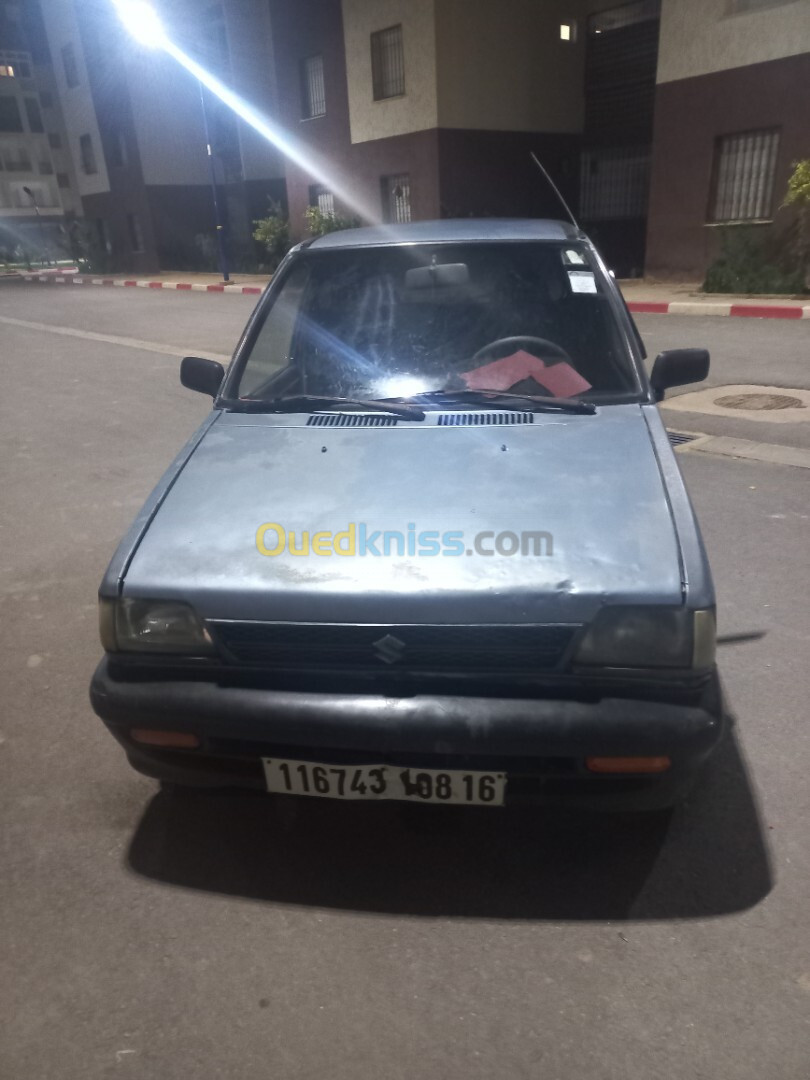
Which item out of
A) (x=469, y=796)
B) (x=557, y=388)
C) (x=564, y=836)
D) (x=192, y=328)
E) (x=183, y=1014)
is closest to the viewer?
(x=183, y=1014)

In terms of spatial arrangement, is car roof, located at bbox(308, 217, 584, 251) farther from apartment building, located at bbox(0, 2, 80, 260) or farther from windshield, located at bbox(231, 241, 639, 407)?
apartment building, located at bbox(0, 2, 80, 260)

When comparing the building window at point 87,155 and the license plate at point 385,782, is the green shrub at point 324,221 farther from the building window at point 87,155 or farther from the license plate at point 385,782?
the license plate at point 385,782

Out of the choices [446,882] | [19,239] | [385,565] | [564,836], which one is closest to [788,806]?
[564,836]

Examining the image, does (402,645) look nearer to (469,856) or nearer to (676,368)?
(469,856)

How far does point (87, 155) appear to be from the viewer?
3356cm

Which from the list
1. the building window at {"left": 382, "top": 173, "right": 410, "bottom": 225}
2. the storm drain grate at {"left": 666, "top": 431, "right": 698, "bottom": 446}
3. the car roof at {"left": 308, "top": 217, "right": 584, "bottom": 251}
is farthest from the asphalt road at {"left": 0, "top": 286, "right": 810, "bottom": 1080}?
the building window at {"left": 382, "top": 173, "right": 410, "bottom": 225}

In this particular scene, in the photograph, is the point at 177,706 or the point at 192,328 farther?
the point at 192,328

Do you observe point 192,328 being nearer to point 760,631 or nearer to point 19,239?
point 760,631

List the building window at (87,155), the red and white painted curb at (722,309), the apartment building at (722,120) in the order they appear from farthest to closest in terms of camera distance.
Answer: the building window at (87,155) → the apartment building at (722,120) → the red and white painted curb at (722,309)

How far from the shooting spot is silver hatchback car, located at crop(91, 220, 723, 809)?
1.96 metres

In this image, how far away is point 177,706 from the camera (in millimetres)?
2090

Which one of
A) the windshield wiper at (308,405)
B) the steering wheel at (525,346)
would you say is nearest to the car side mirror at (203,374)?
the windshield wiper at (308,405)

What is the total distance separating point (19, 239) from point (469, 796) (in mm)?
64189

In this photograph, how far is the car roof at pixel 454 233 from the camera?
328 cm
